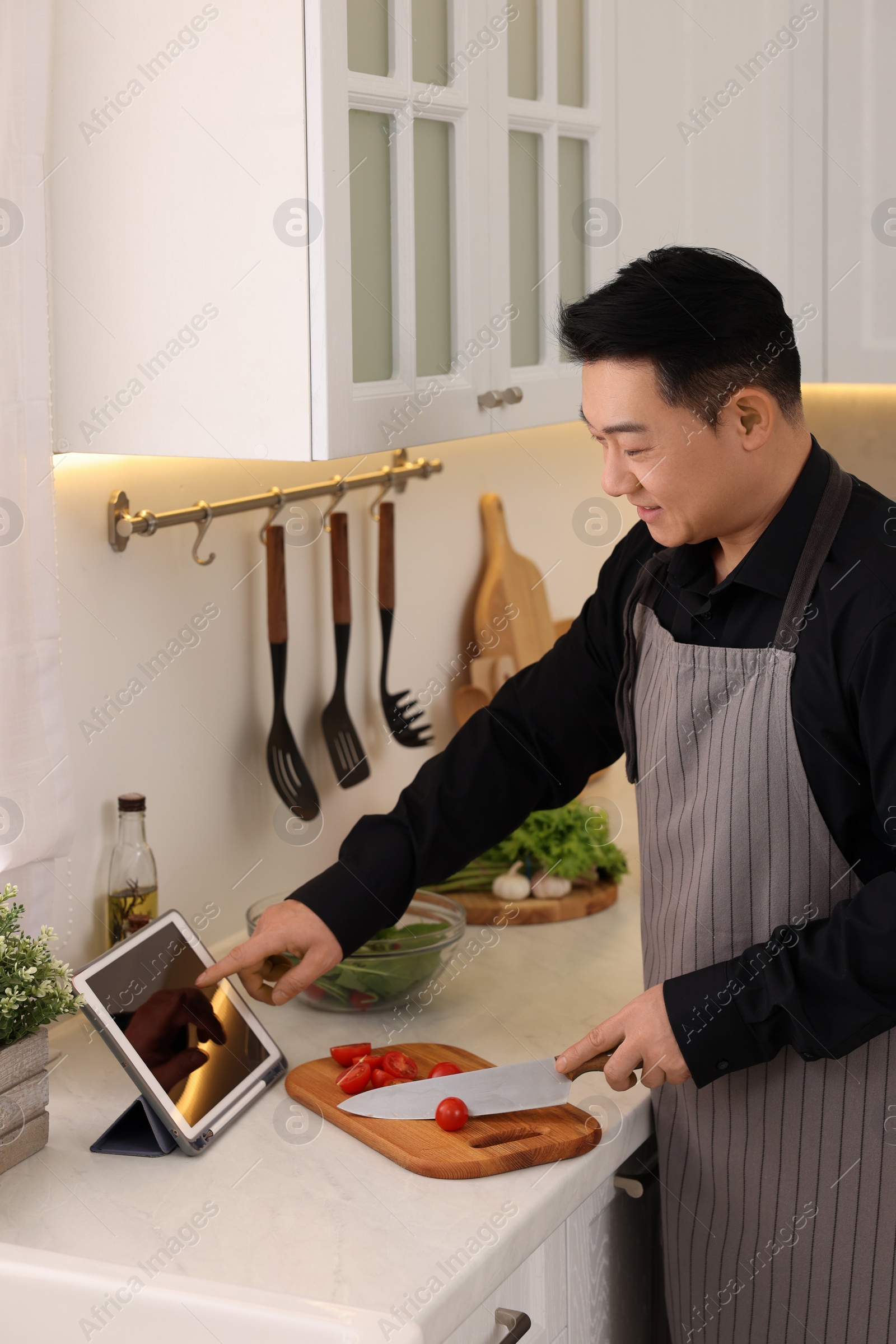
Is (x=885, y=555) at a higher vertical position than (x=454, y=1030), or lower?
higher

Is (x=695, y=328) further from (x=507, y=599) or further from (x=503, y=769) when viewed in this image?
(x=507, y=599)

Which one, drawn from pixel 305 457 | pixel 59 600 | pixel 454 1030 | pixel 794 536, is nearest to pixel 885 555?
pixel 794 536

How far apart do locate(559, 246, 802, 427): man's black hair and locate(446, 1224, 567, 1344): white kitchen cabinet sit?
0.74m

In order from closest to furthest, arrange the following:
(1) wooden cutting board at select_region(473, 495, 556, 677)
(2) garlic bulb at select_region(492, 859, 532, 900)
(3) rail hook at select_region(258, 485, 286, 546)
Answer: (3) rail hook at select_region(258, 485, 286, 546) → (2) garlic bulb at select_region(492, 859, 532, 900) → (1) wooden cutting board at select_region(473, 495, 556, 677)

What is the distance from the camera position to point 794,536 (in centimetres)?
117

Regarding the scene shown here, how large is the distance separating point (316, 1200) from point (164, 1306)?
0.17 m

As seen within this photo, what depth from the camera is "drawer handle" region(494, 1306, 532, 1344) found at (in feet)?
3.66

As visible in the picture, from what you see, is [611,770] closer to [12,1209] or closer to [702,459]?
[702,459]

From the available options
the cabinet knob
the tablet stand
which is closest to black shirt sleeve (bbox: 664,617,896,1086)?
the tablet stand

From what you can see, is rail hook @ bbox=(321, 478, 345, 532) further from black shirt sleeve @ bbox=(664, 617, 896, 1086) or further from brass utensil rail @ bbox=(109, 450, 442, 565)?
black shirt sleeve @ bbox=(664, 617, 896, 1086)

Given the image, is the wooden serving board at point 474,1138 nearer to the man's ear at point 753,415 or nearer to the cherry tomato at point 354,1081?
the cherry tomato at point 354,1081

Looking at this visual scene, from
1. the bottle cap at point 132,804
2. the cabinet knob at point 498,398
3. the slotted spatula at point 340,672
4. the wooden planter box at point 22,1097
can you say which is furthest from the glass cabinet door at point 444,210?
the wooden planter box at point 22,1097

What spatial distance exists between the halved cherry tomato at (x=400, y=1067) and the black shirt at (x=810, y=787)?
0.12 m

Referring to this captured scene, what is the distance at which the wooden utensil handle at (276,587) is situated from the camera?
5.42 feet
